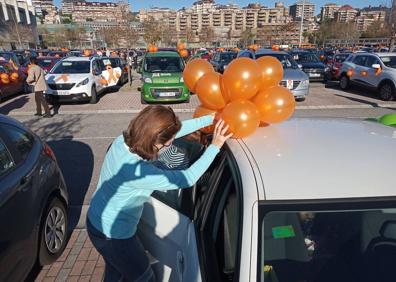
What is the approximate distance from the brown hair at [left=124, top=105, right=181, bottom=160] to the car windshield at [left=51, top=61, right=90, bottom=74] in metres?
11.3

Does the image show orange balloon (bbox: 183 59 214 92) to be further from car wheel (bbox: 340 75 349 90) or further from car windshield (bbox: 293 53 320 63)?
car windshield (bbox: 293 53 320 63)

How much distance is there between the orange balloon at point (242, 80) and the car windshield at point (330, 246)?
1.01 meters

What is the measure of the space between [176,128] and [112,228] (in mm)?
762

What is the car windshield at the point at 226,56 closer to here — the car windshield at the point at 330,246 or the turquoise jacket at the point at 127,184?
the turquoise jacket at the point at 127,184

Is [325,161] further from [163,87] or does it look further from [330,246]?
[163,87]

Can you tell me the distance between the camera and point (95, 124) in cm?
888

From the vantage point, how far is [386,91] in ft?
38.0

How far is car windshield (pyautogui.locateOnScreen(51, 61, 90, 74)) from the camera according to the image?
11969mm

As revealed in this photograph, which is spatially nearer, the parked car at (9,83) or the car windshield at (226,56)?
the parked car at (9,83)

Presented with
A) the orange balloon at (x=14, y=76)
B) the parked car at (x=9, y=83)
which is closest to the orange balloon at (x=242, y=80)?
the parked car at (x=9, y=83)

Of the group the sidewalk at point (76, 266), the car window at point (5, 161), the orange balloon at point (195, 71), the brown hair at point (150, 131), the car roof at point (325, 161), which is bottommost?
the sidewalk at point (76, 266)

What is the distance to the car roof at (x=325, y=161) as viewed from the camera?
136 centimetres

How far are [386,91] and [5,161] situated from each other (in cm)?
1260

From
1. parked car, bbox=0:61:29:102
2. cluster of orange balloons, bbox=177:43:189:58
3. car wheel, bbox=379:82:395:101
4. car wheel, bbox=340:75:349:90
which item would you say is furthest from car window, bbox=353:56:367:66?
parked car, bbox=0:61:29:102
